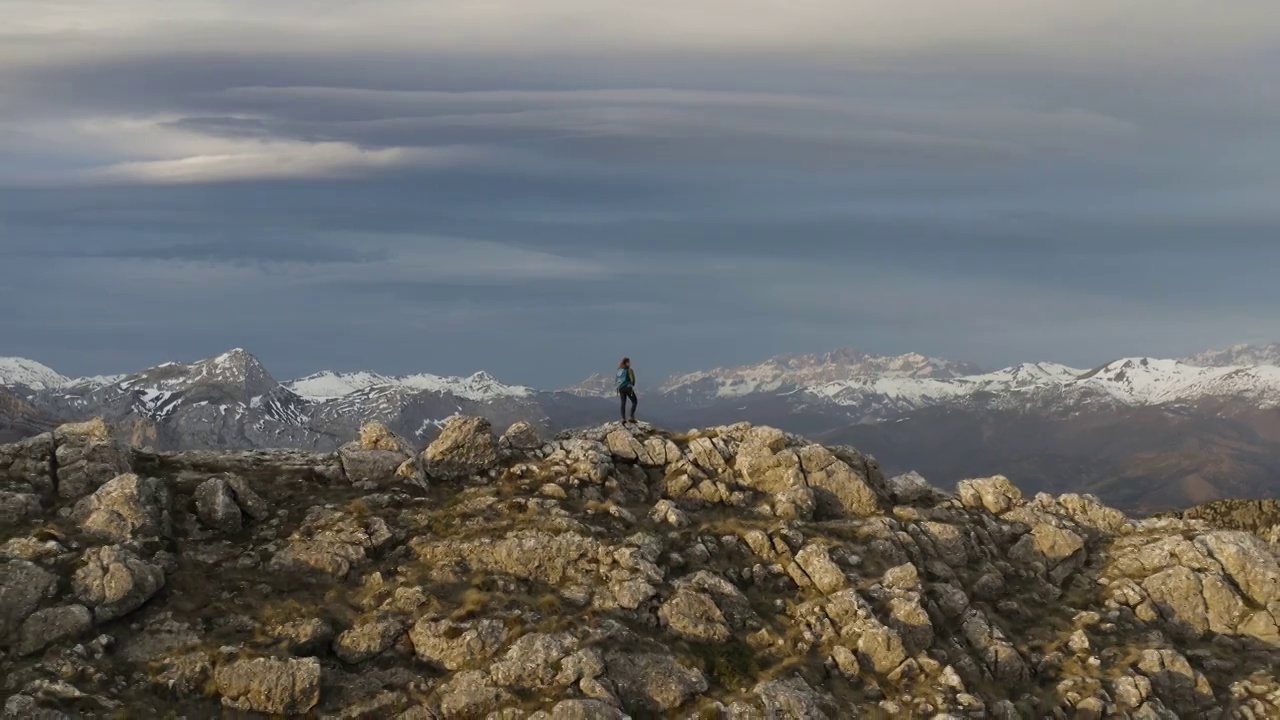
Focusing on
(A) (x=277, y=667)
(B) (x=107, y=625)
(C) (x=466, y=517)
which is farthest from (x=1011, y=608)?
(B) (x=107, y=625)

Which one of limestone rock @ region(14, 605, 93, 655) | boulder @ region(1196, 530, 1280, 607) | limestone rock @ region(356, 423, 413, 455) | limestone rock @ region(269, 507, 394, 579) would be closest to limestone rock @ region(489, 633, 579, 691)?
limestone rock @ region(269, 507, 394, 579)

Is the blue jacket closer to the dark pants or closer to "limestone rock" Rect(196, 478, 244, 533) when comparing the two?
the dark pants

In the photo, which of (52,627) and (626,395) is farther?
(626,395)

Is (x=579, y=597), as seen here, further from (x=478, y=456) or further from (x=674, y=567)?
(x=478, y=456)

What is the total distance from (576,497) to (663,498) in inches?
241

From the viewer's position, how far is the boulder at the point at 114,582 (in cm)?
4862

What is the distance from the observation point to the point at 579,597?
5306cm

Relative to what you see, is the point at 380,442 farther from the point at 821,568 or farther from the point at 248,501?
the point at 821,568

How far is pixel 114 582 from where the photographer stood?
49.2 meters

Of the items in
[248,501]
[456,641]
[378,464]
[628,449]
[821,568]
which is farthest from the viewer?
[628,449]

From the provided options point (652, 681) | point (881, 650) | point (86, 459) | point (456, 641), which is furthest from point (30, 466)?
Result: point (881, 650)

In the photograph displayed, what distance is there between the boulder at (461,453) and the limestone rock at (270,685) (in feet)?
59.6

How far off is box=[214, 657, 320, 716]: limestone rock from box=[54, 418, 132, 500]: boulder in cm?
1704

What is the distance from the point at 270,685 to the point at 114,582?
10.1 m
